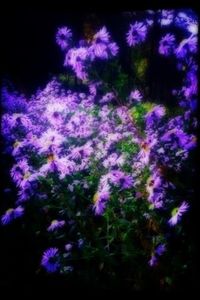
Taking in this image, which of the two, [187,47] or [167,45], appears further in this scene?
[167,45]

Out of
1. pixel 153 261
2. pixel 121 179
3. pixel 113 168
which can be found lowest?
pixel 153 261

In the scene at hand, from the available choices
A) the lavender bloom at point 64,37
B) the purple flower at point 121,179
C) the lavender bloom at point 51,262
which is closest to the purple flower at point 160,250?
the purple flower at point 121,179

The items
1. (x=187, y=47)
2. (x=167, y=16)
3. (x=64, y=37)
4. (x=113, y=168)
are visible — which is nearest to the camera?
(x=187, y=47)

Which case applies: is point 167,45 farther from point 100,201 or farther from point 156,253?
point 156,253

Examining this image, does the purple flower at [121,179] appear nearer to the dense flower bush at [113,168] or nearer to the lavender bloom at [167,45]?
the dense flower bush at [113,168]

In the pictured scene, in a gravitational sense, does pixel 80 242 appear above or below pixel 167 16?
below

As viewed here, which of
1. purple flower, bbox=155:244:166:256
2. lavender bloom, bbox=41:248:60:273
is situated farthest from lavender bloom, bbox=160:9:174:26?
lavender bloom, bbox=41:248:60:273

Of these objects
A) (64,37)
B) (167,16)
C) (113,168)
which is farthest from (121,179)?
(167,16)

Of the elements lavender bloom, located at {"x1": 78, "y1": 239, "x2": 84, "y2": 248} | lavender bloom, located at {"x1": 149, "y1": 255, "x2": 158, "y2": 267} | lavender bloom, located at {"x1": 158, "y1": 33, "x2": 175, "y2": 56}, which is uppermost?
lavender bloom, located at {"x1": 158, "y1": 33, "x2": 175, "y2": 56}

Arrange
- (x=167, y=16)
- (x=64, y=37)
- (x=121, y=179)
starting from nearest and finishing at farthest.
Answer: (x=121, y=179), (x=64, y=37), (x=167, y=16)

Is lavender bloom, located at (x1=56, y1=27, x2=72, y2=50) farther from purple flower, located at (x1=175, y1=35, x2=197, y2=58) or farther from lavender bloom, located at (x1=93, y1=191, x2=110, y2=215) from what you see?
lavender bloom, located at (x1=93, y1=191, x2=110, y2=215)
